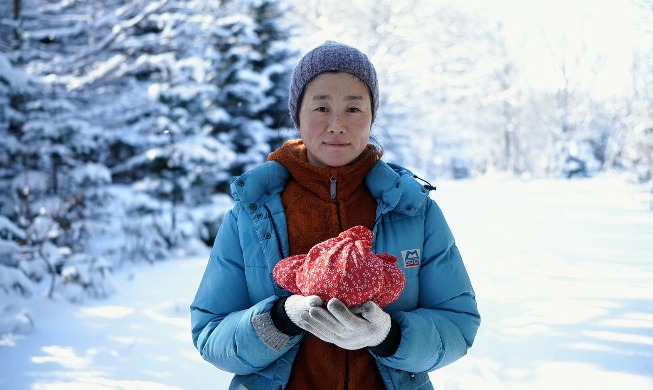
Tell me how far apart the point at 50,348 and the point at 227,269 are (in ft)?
9.47

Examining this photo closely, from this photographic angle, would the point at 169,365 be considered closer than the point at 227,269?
No

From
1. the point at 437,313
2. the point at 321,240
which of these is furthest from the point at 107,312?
the point at 437,313

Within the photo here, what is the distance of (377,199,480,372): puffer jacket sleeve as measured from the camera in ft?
4.31

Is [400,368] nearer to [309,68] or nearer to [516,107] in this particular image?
[309,68]

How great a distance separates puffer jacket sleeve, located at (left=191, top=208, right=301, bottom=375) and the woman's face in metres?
0.39

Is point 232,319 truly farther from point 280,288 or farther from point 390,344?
point 390,344

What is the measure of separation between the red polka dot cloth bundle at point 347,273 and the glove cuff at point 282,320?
62 millimetres

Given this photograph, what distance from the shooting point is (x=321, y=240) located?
1.49 meters

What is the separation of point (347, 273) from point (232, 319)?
1.56 ft

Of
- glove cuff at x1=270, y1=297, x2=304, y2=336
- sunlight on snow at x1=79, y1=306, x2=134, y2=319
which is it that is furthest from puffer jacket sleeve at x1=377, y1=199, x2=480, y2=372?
sunlight on snow at x1=79, y1=306, x2=134, y2=319

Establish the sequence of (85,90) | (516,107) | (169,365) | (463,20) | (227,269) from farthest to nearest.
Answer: (516,107)
(463,20)
(85,90)
(169,365)
(227,269)

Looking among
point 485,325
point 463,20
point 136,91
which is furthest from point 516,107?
point 485,325

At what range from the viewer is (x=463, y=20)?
17469 mm

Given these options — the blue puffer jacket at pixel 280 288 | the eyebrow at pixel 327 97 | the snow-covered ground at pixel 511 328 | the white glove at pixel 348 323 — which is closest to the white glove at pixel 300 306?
the white glove at pixel 348 323
